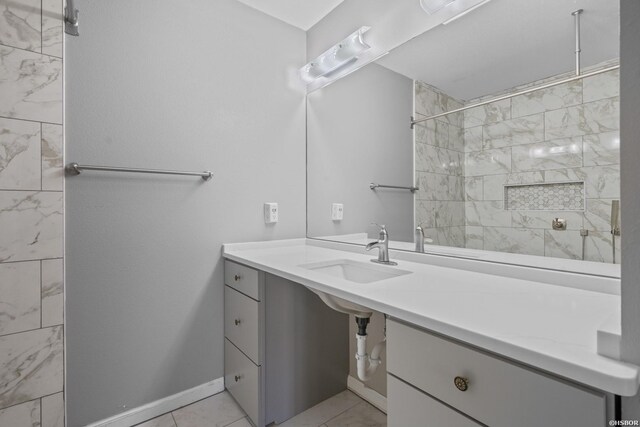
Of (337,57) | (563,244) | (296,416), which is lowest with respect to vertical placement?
(296,416)

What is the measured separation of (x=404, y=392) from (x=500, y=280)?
0.52 metres

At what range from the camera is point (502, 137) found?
1.07m

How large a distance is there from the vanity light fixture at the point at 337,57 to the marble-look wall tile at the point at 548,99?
2.96 ft

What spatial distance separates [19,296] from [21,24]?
105cm

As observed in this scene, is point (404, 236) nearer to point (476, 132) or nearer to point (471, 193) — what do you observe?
point (471, 193)

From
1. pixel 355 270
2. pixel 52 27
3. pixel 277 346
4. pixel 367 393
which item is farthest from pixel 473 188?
pixel 52 27

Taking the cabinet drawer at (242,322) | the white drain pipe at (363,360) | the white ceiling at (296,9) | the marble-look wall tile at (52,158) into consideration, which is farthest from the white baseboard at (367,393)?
the white ceiling at (296,9)

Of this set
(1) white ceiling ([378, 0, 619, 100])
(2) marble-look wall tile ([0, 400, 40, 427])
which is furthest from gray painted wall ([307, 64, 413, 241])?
(2) marble-look wall tile ([0, 400, 40, 427])

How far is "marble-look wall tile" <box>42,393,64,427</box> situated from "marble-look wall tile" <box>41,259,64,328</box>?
297 millimetres

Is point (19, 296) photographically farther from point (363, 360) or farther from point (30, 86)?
point (363, 360)

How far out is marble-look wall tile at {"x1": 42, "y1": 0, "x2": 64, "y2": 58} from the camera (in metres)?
1.22

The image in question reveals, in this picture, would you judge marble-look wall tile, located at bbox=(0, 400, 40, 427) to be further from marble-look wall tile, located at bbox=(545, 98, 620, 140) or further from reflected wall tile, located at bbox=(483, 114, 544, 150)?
marble-look wall tile, located at bbox=(545, 98, 620, 140)

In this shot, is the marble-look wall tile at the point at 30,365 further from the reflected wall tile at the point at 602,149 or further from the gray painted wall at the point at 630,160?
the reflected wall tile at the point at 602,149

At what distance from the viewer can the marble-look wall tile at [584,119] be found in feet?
2.72
